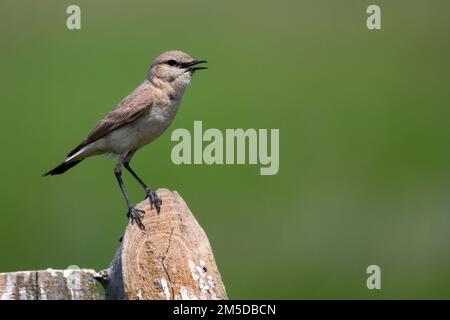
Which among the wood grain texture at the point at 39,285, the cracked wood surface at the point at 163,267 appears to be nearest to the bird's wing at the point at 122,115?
the cracked wood surface at the point at 163,267

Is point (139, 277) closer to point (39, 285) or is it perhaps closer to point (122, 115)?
point (39, 285)

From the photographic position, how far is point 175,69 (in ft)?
31.8

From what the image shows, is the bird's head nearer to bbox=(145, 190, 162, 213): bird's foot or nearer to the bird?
the bird

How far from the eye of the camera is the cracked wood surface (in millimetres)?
6195

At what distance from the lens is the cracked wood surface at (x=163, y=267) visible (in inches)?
244

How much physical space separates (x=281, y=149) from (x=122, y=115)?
31.4ft

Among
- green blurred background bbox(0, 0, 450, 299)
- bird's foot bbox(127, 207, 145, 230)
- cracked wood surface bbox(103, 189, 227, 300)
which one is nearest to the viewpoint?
cracked wood surface bbox(103, 189, 227, 300)

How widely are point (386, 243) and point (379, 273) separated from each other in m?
1.69

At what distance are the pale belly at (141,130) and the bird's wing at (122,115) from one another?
56 mm

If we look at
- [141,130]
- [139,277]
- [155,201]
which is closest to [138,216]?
[155,201]

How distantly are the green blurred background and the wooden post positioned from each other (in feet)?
23.5

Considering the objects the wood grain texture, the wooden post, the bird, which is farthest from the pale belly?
the wood grain texture
